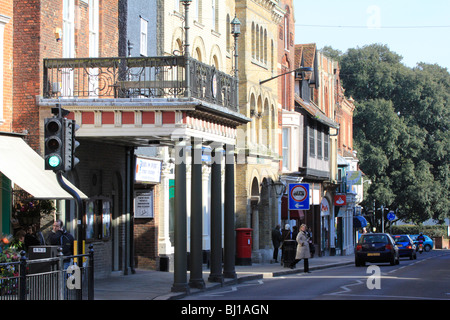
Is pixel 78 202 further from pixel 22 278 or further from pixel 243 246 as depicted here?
pixel 243 246

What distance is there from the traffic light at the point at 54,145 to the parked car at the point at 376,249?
70.8ft

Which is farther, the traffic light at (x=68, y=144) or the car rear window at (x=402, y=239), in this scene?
the car rear window at (x=402, y=239)

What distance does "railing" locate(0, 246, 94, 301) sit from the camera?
42.7 feet

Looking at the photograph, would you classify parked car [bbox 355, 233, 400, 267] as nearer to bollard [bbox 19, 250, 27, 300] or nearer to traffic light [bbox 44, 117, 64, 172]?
traffic light [bbox 44, 117, 64, 172]

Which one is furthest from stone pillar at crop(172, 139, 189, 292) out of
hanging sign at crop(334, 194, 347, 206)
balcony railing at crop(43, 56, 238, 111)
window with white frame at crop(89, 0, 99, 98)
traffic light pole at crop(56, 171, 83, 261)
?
hanging sign at crop(334, 194, 347, 206)

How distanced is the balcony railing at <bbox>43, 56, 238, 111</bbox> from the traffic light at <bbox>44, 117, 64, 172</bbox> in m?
5.59

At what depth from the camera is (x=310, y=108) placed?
49.1 m

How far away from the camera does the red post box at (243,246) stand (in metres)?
33.8

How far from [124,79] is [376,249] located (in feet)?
54.4

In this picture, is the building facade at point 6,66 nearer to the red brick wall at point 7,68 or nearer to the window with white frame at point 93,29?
the red brick wall at point 7,68

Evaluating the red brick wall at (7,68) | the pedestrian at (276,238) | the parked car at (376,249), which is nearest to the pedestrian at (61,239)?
the red brick wall at (7,68)

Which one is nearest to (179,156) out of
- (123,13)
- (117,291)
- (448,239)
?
(117,291)
